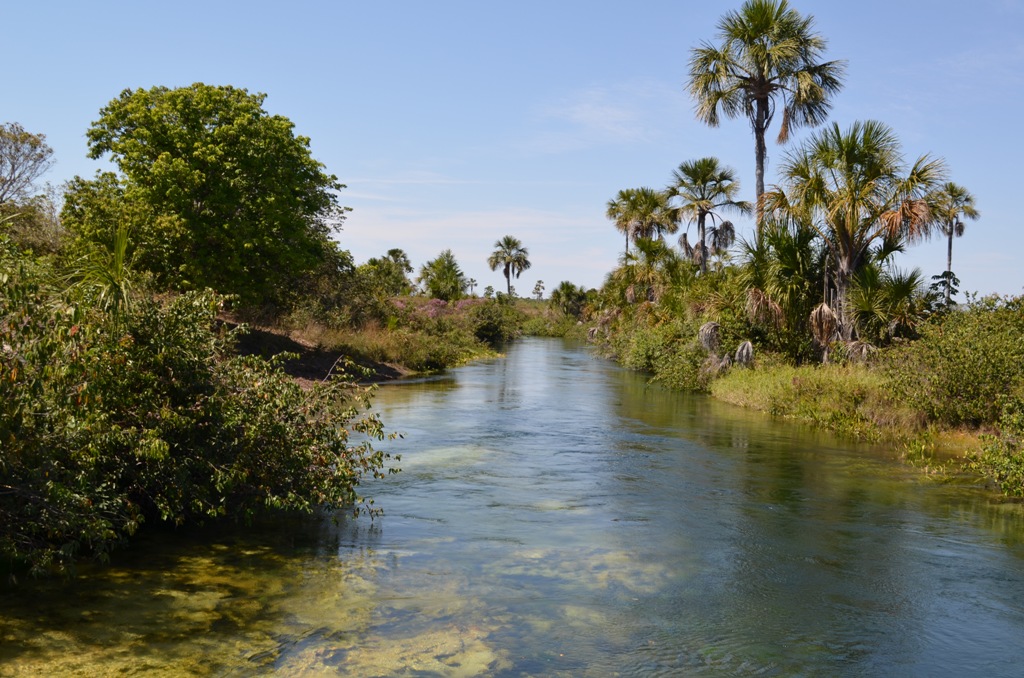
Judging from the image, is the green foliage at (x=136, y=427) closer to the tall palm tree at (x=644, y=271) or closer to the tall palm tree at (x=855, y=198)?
the tall palm tree at (x=855, y=198)

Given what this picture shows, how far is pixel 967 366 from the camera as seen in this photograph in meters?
16.9

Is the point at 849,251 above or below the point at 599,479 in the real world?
above

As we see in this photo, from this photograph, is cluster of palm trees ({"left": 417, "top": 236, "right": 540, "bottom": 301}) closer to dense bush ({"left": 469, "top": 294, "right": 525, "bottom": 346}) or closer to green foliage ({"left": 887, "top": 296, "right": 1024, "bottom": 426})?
dense bush ({"left": 469, "top": 294, "right": 525, "bottom": 346})

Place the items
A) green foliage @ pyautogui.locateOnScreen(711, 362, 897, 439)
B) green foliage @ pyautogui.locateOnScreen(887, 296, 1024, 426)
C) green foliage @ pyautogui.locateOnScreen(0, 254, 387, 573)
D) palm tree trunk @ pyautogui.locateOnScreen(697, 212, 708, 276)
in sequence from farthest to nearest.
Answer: palm tree trunk @ pyautogui.locateOnScreen(697, 212, 708, 276) → green foliage @ pyautogui.locateOnScreen(711, 362, 897, 439) → green foliage @ pyautogui.locateOnScreen(887, 296, 1024, 426) → green foliage @ pyautogui.locateOnScreen(0, 254, 387, 573)

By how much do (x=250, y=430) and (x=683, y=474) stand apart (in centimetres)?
830

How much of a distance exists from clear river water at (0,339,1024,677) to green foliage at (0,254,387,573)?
2.06 feet

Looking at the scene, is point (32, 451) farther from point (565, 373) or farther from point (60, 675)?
point (565, 373)

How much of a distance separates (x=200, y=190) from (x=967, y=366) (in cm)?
2157

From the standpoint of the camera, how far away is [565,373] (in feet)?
123

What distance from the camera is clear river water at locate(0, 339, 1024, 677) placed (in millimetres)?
6910

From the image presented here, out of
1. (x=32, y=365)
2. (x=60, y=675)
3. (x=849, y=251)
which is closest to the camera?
(x=60, y=675)

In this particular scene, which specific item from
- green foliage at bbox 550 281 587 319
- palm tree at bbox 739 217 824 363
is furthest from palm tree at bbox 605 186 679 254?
green foliage at bbox 550 281 587 319

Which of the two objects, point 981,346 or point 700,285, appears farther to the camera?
point 700,285

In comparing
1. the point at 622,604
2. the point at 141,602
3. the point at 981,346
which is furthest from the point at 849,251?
the point at 141,602
